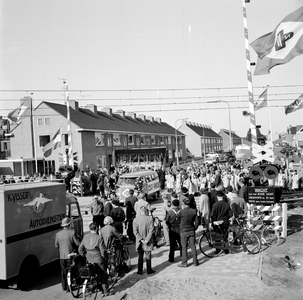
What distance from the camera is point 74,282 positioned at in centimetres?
795

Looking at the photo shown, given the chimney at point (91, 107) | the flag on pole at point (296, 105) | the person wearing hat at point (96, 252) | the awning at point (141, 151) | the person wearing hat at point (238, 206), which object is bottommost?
the person wearing hat at point (96, 252)

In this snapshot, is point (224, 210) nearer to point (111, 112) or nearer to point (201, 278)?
point (201, 278)

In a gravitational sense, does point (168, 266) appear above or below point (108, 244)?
below

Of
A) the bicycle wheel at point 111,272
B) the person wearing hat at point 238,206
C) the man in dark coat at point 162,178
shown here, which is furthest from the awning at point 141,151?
the bicycle wheel at point 111,272

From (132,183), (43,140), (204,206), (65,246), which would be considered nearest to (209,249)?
(204,206)

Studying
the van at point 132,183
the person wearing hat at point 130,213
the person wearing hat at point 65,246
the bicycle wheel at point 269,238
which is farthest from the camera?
the van at point 132,183

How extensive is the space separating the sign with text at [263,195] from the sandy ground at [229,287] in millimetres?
3058

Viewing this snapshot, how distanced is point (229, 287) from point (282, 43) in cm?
751

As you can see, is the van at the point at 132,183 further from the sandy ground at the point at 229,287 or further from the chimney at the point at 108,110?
the chimney at the point at 108,110

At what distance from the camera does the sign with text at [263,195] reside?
12078 mm

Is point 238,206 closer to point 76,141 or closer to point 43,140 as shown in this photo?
point 76,141

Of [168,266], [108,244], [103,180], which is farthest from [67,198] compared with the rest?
[103,180]

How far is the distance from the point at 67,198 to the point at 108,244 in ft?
7.71

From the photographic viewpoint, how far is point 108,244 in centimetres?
865
